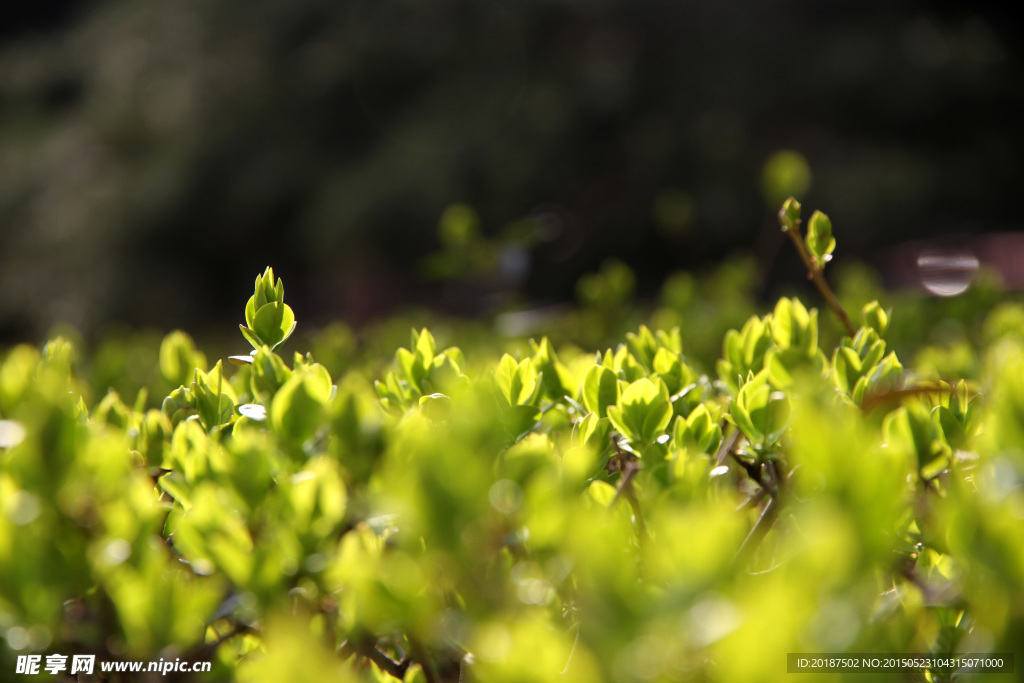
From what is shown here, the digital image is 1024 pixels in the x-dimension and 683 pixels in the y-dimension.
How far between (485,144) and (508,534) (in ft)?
26.1

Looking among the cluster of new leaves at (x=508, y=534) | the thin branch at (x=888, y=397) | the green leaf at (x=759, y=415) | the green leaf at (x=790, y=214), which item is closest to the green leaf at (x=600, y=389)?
the cluster of new leaves at (x=508, y=534)

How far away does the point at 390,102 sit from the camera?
362 inches

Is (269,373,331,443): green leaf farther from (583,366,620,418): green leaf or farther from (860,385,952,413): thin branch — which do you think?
(860,385,952,413): thin branch

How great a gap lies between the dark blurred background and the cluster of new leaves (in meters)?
6.32

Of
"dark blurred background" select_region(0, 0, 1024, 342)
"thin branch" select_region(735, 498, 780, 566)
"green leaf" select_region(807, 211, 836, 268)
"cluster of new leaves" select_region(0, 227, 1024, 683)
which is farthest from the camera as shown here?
"dark blurred background" select_region(0, 0, 1024, 342)

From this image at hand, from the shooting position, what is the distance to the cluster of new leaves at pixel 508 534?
1.76 ft

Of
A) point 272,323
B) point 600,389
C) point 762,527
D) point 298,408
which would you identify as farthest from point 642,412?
point 272,323

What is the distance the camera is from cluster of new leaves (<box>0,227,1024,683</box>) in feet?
1.76

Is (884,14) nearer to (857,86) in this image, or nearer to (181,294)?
(857,86)

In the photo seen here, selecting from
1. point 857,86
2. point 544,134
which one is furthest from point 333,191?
point 857,86

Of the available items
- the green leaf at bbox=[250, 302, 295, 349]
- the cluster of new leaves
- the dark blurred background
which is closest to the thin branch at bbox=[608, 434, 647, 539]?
the cluster of new leaves

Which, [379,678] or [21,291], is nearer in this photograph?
[379,678]

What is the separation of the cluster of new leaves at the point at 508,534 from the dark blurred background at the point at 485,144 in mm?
6323

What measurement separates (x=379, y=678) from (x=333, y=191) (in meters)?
8.37
